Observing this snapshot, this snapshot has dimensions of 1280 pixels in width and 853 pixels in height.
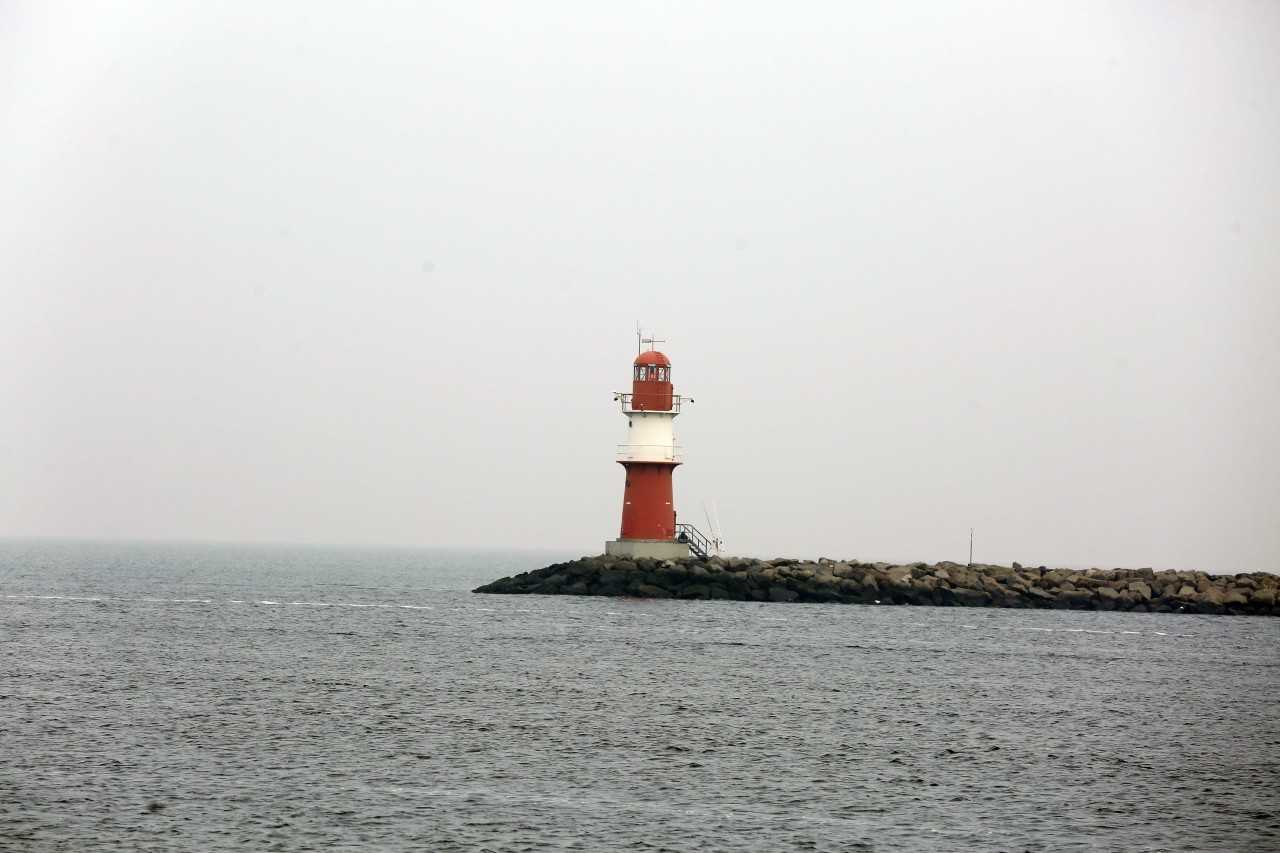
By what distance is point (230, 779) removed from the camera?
2119 centimetres

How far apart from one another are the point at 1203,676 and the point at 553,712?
725 inches

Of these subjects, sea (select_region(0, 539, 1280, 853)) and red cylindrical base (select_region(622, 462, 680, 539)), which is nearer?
sea (select_region(0, 539, 1280, 853))

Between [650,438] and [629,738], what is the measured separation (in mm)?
27988

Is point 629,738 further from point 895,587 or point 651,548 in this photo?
point 895,587

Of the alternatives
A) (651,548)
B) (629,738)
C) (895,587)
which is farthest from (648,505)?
(629,738)

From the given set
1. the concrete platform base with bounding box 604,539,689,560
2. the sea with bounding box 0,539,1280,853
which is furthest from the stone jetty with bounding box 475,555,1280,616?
the sea with bounding box 0,539,1280,853

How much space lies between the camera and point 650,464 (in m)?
52.9

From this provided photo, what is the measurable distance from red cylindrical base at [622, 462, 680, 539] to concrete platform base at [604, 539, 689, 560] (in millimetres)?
186

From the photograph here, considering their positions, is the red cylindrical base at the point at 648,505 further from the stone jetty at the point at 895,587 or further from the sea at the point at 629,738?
the sea at the point at 629,738

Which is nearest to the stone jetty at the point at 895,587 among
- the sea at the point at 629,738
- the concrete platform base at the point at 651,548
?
the concrete platform base at the point at 651,548

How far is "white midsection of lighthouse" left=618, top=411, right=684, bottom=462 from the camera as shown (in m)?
52.9

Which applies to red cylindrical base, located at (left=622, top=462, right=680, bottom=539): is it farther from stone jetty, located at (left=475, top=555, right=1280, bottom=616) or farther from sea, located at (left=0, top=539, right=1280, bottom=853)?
sea, located at (left=0, top=539, right=1280, bottom=853)

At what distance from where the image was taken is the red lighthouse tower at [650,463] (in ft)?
174

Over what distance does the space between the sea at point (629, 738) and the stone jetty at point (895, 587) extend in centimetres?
695
